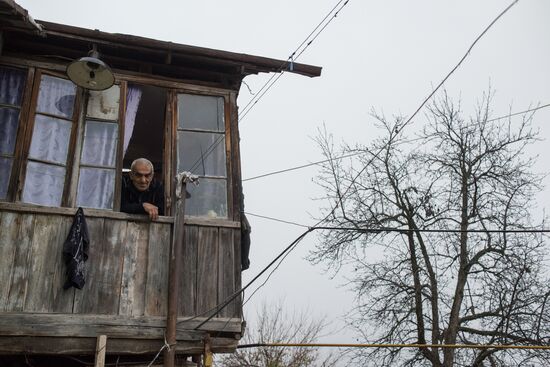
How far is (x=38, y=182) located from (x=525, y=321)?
1322cm

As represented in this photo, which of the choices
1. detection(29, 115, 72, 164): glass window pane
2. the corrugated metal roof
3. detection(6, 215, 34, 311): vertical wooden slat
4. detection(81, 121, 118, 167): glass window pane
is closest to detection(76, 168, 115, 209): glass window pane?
detection(81, 121, 118, 167): glass window pane

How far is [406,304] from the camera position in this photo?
1578 centimetres

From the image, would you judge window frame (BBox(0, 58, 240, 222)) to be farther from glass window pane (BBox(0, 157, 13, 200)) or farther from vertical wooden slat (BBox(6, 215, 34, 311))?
vertical wooden slat (BBox(6, 215, 34, 311))

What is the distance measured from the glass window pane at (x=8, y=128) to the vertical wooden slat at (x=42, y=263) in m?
1.04

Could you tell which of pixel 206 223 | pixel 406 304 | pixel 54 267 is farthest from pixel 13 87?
pixel 406 304

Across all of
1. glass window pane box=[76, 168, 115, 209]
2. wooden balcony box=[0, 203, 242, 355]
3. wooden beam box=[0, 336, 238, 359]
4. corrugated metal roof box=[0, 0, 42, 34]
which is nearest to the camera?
wooden beam box=[0, 336, 238, 359]

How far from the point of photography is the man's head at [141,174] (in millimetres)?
6586

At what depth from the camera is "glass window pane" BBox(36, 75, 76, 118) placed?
261 inches

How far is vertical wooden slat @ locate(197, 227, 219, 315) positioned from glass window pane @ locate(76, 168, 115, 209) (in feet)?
4.13

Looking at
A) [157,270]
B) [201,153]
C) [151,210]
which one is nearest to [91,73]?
[201,153]

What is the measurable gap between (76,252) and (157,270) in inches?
37.9

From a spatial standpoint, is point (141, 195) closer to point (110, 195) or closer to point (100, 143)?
point (110, 195)

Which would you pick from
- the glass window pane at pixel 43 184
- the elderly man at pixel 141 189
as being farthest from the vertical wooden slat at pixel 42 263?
the elderly man at pixel 141 189

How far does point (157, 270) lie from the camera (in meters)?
6.21
